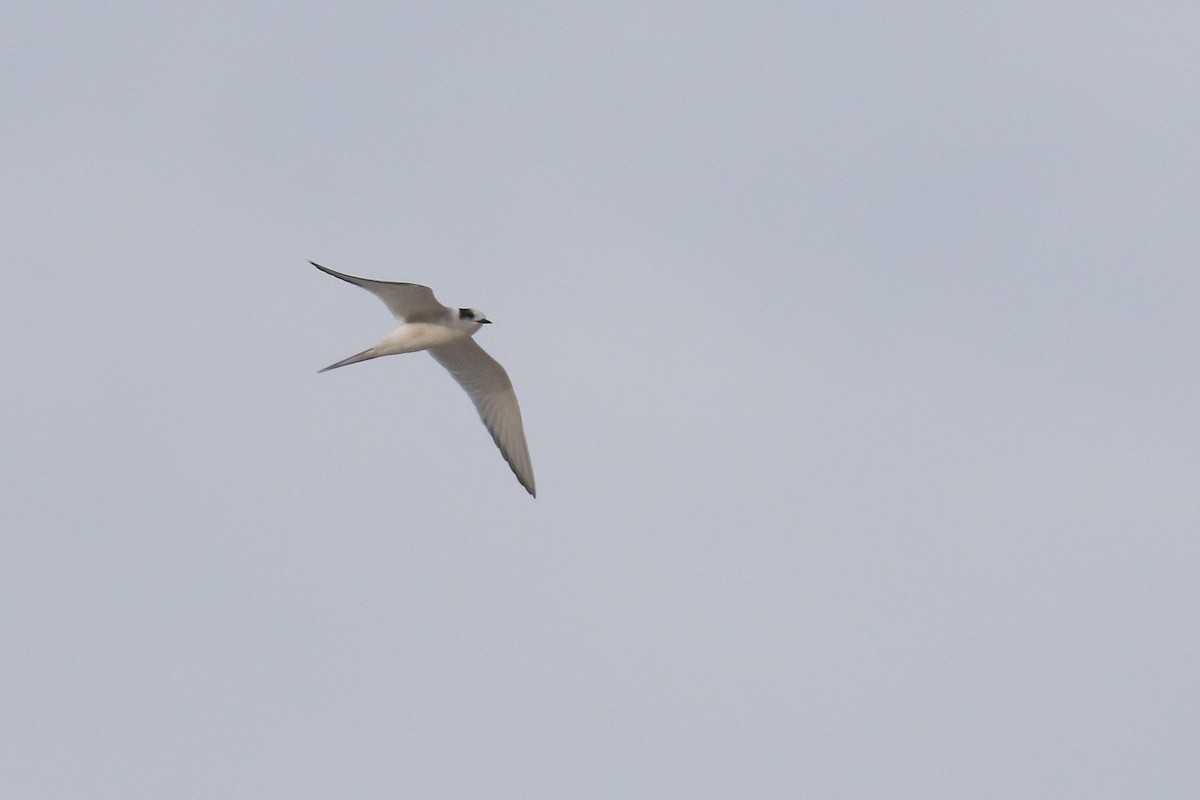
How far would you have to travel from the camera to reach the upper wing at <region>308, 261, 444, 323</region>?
2311cm

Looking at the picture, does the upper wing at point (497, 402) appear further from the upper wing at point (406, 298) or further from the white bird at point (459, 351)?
the upper wing at point (406, 298)

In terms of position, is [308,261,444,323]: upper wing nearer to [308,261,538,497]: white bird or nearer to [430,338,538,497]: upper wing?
[308,261,538,497]: white bird

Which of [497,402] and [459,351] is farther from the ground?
[459,351]

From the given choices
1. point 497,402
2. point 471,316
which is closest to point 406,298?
point 471,316

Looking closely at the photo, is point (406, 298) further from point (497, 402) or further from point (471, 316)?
point (497, 402)

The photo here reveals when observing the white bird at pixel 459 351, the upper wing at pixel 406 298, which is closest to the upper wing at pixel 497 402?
the white bird at pixel 459 351

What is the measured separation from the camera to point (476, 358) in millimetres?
25891

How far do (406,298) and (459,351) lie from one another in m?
2.21

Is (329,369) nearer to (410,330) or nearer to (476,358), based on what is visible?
(410,330)

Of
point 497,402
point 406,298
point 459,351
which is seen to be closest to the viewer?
point 406,298

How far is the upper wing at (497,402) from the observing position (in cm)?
2600

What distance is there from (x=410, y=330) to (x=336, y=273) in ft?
7.47

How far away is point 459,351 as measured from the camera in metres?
25.8

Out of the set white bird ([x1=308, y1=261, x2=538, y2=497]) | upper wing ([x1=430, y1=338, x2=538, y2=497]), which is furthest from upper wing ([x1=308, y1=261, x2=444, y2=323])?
upper wing ([x1=430, y1=338, x2=538, y2=497])
